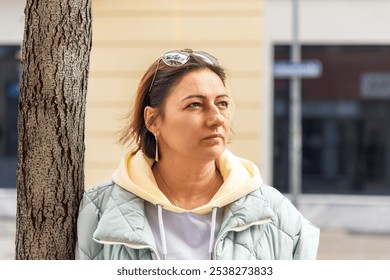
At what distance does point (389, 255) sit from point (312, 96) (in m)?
2.32

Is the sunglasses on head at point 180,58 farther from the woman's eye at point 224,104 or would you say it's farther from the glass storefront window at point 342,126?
the glass storefront window at point 342,126

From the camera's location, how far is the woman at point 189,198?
5.56 feet

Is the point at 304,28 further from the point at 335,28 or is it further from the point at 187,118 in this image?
the point at 187,118

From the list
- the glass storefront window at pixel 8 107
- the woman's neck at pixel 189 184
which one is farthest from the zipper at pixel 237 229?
the glass storefront window at pixel 8 107

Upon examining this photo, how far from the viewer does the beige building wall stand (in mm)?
4238

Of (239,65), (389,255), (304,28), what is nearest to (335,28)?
(304,28)

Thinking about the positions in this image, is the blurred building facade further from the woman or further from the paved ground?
the woman

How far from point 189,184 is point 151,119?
0.17 meters

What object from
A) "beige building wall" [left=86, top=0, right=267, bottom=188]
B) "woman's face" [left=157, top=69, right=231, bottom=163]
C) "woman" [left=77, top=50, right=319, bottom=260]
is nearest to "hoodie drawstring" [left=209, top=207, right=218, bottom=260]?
"woman" [left=77, top=50, right=319, bottom=260]

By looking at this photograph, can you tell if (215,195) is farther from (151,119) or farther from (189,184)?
(151,119)

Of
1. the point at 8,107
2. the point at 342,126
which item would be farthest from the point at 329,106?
the point at 8,107

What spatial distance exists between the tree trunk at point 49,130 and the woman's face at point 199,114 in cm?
28

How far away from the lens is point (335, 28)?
769cm

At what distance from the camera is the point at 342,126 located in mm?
8242
